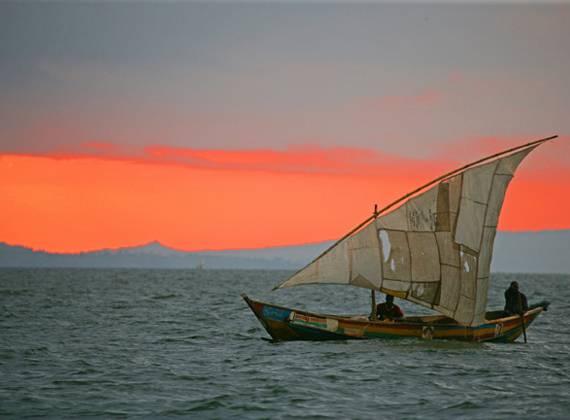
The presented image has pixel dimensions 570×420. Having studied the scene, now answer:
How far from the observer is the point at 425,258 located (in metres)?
29.1

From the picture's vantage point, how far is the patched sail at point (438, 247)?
28406 millimetres

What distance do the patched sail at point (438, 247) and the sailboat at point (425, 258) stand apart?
3 cm

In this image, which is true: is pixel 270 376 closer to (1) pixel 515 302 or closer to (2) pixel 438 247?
(2) pixel 438 247

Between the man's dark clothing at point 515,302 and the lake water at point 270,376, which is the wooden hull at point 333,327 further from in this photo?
the man's dark clothing at point 515,302

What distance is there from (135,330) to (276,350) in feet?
36.8

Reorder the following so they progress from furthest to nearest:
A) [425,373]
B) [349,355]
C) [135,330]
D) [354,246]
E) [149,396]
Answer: [135,330] < [354,246] < [349,355] < [425,373] < [149,396]

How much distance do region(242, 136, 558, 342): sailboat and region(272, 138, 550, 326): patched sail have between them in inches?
1.4

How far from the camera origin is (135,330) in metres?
37.2

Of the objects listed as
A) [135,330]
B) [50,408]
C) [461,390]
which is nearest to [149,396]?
[50,408]

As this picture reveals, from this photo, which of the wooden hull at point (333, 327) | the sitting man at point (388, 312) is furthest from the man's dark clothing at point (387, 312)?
the wooden hull at point (333, 327)

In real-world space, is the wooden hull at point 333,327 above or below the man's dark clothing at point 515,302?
below

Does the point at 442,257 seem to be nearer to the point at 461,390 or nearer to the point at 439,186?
the point at 439,186

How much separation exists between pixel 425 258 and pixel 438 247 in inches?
23.5

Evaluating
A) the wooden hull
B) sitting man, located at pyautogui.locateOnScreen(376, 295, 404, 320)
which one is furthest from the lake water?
sitting man, located at pyautogui.locateOnScreen(376, 295, 404, 320)
